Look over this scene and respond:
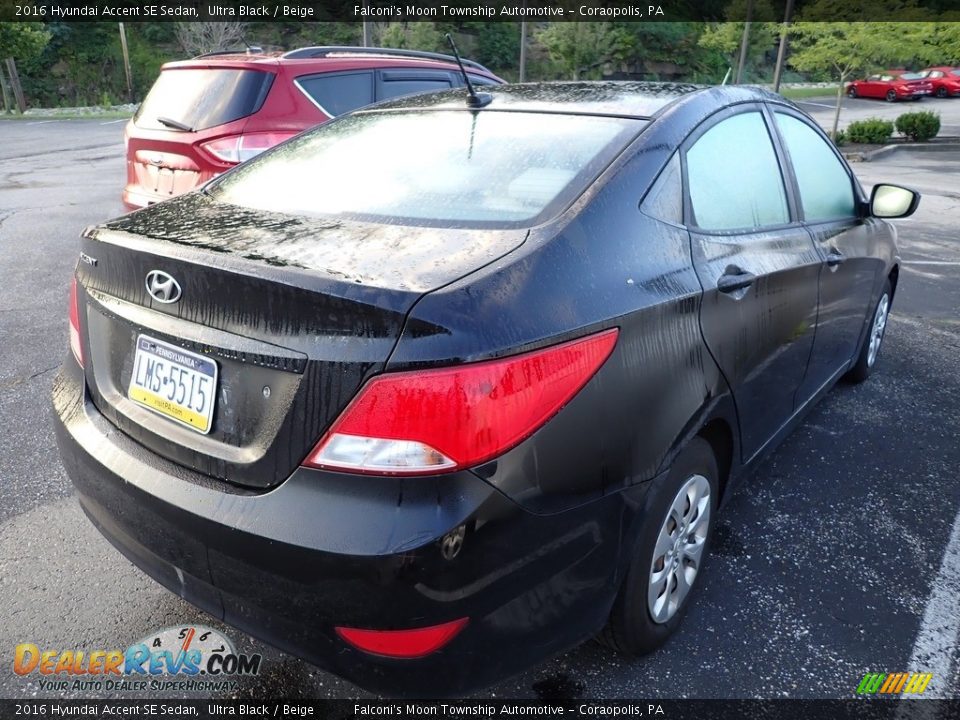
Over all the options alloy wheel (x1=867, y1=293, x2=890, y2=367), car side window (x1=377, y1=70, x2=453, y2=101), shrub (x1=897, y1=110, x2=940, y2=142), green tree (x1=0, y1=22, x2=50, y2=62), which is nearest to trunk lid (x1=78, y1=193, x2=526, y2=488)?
alloy wheel (x1=867, y1=293, x2=890, y2=367)

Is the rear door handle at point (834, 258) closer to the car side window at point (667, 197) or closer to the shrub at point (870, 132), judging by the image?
the car side window at point (667, 197)

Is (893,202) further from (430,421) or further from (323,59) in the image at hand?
(323,59)

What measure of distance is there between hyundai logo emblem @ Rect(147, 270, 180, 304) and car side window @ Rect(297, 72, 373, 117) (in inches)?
169

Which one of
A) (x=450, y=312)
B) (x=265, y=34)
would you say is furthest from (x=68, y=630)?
(x=265, y=34)

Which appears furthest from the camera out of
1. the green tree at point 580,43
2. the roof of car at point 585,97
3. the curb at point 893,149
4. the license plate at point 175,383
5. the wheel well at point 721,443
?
the green tree at point 580,43

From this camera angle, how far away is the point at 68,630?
2.22 meters

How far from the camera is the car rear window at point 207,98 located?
5.31 metres

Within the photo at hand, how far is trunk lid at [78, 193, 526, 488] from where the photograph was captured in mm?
1480

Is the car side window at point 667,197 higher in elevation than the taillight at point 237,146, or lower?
higher

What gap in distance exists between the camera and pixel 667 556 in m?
2.11

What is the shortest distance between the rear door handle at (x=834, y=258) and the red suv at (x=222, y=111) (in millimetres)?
2683

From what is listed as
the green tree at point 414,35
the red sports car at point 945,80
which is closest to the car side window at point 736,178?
the red sports car at point 945,80

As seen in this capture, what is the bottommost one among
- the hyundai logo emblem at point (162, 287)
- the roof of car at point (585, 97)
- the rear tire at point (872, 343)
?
the rear tire at point (872, 343)

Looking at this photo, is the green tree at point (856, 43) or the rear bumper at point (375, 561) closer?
the rear bumper at point (375, 561)
